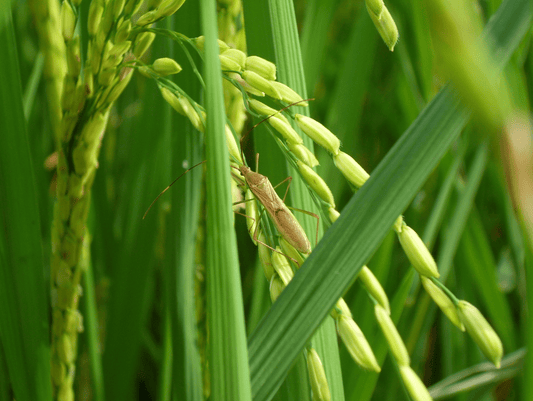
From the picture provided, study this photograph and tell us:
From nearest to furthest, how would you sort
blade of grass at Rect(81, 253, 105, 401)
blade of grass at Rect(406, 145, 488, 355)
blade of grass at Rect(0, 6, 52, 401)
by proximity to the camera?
blade of grass at Rect(0, 6, 52, 401) → blade of grass at Rect(81, 253, 105, 401) → blade of grass at Rect(406, 145, 488, 355)

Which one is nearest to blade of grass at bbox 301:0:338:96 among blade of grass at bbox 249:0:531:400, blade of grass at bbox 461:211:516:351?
blade of grass at bbox 461:211:516:351

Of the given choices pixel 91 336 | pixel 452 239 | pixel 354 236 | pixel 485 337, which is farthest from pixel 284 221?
pixel 452 239

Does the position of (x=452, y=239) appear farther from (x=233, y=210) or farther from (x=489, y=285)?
(x=233, y=210)

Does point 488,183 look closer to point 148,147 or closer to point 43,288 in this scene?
point 148,147

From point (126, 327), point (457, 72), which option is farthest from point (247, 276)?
point (457, 72)

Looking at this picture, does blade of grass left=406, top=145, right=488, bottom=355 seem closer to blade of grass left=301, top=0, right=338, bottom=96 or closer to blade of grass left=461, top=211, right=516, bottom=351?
blade of grass left=461, top=211, right=516, bottom=351

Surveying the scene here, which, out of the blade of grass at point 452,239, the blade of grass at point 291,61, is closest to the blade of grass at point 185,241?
the blade of grass at point 291,61
